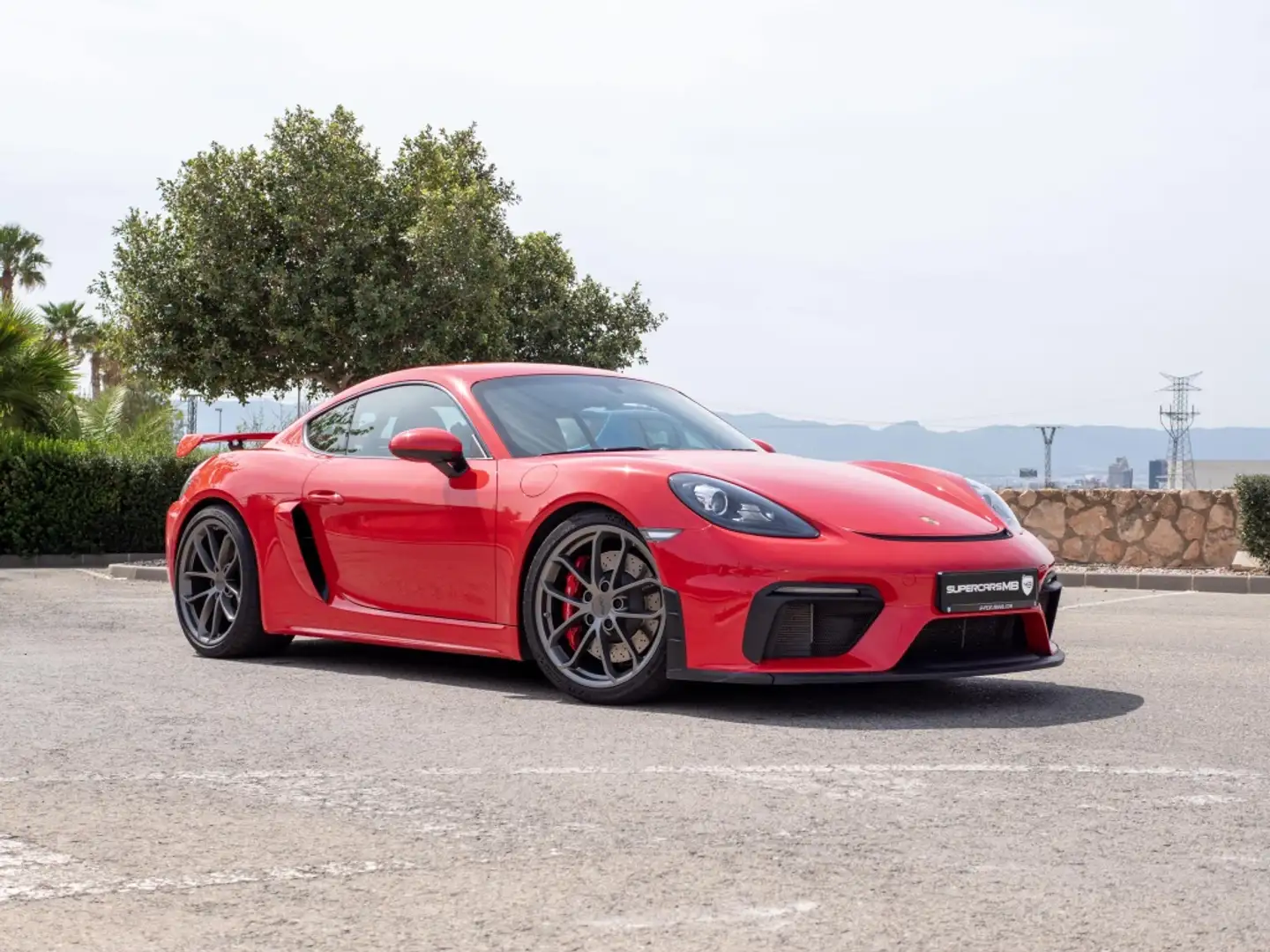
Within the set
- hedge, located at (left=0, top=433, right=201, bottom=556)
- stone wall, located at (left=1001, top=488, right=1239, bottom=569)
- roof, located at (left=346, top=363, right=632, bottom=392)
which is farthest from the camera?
hedge, located at (left=0, top=433, right=201, bottom=556)

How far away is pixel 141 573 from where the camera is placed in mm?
16750

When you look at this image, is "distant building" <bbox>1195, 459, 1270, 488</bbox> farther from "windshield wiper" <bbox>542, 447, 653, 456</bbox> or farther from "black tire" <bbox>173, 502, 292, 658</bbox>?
"windshield wiper" <bbox>542, 447, 653, 456</bbox>

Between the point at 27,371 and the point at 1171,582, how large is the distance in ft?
44.6

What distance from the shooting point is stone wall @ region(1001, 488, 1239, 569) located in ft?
59.1

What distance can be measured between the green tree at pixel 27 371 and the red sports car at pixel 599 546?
1359 centimetres

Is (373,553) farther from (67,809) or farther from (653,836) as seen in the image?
(653,836)

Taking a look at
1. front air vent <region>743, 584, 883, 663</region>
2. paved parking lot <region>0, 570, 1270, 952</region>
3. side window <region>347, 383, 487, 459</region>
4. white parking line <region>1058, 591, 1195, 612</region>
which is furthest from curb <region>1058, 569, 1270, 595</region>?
front air vent <region>743, 584, 883, 663</region>

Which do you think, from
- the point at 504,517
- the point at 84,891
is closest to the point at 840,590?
the point at 504,517

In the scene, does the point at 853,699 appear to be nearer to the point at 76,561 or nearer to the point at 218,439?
the point at 218,439

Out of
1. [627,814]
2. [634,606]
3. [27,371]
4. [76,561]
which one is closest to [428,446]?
[634,606]

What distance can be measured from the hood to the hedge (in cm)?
1449

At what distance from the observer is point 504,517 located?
6559 millimetres

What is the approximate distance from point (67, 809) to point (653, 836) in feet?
5.13

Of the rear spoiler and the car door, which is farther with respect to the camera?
the rear spoiler
